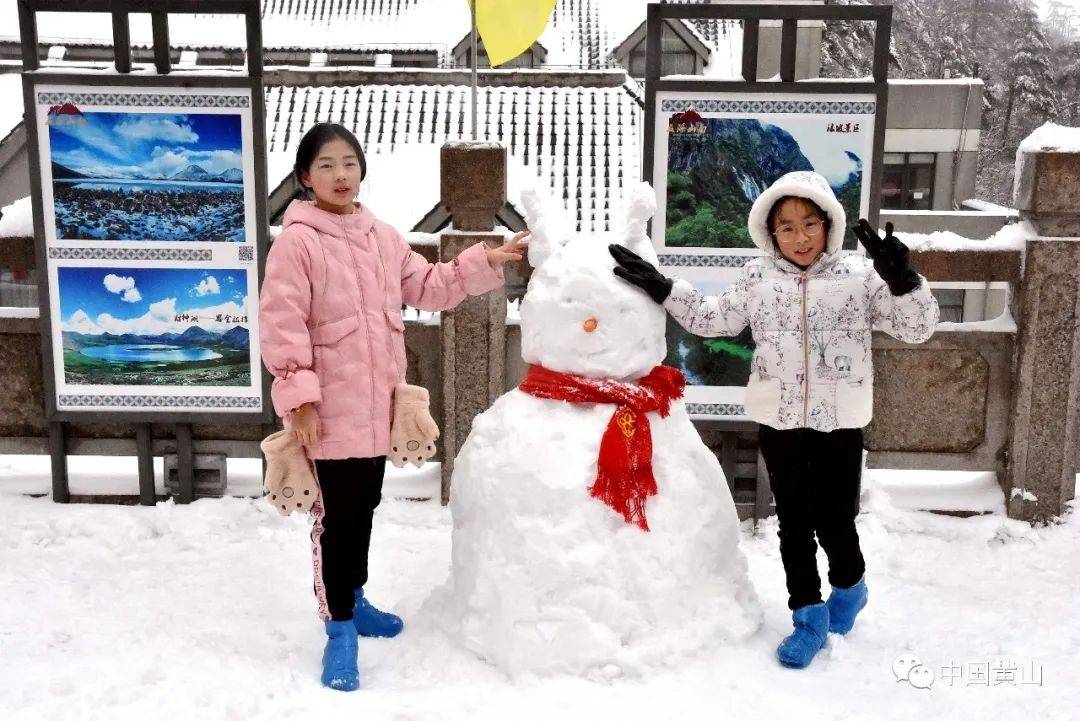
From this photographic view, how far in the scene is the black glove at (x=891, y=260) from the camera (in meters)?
3.18

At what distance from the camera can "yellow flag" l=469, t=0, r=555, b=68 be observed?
4.62 meters

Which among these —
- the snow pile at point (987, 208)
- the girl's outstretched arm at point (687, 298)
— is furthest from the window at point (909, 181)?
the girl's outstretched arm at point (687, 298)

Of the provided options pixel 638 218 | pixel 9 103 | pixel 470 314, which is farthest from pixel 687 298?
pixel 9 103

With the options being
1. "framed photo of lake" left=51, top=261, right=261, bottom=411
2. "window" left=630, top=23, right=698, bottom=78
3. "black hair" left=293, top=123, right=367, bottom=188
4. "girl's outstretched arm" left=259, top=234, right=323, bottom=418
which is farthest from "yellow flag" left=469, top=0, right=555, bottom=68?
"window" left=630, top=23, right=698, bottom=78

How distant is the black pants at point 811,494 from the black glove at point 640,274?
25.6 inches

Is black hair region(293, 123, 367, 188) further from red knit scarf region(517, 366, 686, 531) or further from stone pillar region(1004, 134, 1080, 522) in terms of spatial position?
stone pillar region(1004, 134, 1080, 522)

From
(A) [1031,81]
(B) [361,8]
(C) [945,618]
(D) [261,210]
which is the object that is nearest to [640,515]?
(C) [945,618]

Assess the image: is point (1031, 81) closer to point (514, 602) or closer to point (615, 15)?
point (615, 15)

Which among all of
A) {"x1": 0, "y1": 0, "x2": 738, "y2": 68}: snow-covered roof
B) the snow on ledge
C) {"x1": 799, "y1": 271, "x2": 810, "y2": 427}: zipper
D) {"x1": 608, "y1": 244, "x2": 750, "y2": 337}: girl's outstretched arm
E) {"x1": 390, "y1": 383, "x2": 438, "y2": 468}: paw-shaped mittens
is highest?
{"x1": 0, "y1": 0, "x2": 738, "y2": 68}: snow-covered roof

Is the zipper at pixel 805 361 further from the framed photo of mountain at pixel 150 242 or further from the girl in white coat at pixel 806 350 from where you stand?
the framed photo of mountain at pixel 150 242

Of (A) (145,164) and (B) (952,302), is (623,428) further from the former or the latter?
(B) (952,302)

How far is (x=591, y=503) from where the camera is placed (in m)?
3.30

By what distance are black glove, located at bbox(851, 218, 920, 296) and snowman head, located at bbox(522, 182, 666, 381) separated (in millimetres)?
761

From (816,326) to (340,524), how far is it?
179 centimetres
